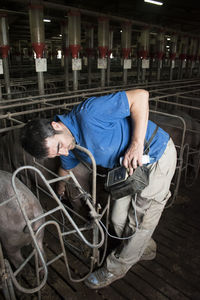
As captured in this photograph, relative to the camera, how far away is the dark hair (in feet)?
5.24

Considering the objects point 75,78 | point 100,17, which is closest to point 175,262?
point 75,78

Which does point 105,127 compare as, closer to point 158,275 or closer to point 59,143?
point 59,143

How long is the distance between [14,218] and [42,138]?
973mm

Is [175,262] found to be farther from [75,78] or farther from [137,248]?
[75,78]

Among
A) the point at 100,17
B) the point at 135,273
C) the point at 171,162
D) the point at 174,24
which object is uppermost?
the point at 174,24

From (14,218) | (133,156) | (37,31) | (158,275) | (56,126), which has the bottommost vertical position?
(158,275)

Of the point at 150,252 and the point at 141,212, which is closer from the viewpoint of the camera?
the point at 141,212

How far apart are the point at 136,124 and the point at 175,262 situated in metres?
1.68

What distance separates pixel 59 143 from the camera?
5.63ft

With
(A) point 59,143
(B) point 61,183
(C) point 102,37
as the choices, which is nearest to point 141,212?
(B) point 61,183

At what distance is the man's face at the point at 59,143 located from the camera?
1.65 m

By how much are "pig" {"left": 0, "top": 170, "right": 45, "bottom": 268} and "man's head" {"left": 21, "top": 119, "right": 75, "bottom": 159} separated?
77 cm

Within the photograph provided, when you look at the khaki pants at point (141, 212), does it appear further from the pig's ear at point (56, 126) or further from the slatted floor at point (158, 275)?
the pig's ear at point (56, 126)

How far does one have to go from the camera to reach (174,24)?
1029 centimetres
